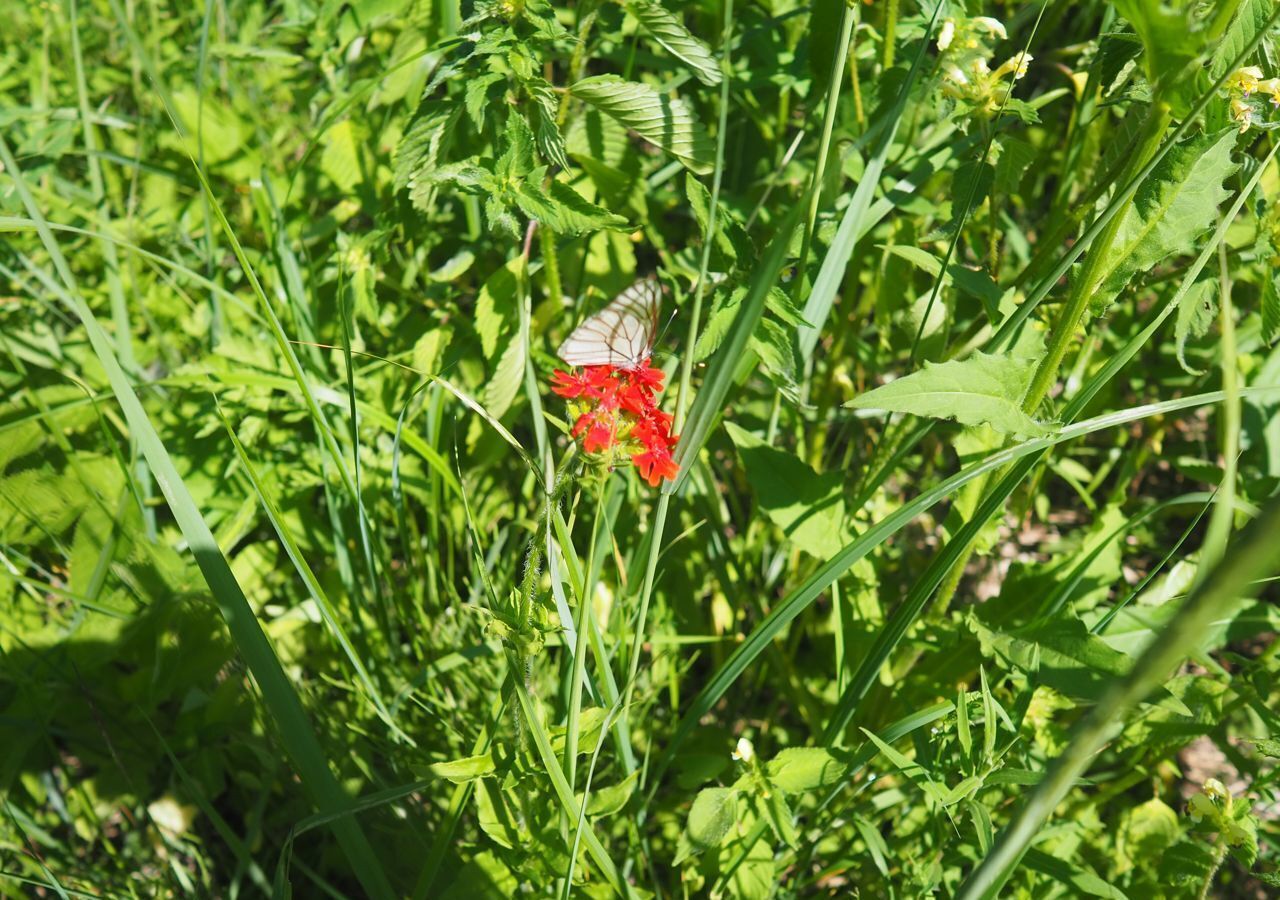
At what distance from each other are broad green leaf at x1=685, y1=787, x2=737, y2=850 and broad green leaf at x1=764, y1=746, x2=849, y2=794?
78mm

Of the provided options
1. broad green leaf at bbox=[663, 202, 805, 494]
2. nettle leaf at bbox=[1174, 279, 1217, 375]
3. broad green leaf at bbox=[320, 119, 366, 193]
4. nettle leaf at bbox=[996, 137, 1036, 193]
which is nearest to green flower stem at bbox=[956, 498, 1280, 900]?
broad green leaf at bbox=[663, 202, 805, 494]

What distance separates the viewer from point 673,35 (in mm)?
1470

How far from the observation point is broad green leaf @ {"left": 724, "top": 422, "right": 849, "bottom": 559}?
1578mm

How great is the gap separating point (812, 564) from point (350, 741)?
955 mm

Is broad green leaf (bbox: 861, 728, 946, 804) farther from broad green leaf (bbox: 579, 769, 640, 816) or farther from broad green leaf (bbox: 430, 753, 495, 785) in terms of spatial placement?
broad green leaf (bbox: 430, 753, 495, 785)

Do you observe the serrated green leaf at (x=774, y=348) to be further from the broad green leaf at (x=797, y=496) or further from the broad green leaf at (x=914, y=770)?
the broad green leaf at (x=914, y=770)

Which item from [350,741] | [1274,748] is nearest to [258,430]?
[350,741]

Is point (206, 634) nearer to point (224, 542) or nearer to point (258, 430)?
point (224, 542)

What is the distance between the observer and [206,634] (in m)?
1.75

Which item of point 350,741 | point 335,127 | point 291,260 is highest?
point 335,127

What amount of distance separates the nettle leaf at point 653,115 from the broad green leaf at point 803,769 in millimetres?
949

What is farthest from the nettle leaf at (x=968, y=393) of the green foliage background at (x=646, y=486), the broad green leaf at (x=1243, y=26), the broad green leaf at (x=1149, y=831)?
the broad green leaf at (x=1149, y=831)

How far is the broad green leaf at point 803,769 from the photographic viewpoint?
4.56 ft

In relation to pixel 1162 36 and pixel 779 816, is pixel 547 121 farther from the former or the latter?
pixel 779 816
